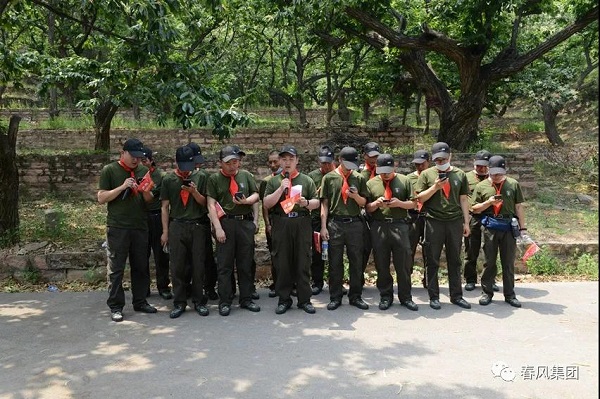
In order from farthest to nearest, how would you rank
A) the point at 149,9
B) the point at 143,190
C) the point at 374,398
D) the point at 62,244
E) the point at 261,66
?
the point at 261,66, the point at 62,244, the point at 149,9, the point at 143,190, the point at 374,398

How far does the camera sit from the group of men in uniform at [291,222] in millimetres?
5336

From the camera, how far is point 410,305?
5621 millimetres

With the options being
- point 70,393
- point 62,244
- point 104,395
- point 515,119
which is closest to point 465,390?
point 104,395

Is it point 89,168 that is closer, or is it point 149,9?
point 149,9

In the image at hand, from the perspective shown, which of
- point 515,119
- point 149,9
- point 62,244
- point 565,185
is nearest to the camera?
point 149,9

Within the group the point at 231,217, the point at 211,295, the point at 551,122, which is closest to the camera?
the point at 231,217

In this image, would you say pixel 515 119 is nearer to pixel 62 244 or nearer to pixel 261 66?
pixel 261 66

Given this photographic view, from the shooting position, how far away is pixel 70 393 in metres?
3.69

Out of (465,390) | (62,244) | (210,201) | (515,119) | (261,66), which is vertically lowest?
(465,390)

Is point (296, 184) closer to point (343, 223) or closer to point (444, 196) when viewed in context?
point (343, 223)

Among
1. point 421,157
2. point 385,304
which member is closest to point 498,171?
point 421,157

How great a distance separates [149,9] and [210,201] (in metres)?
2.35

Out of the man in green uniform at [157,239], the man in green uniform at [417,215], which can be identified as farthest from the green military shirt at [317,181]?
the man in green uniform at [157,239]

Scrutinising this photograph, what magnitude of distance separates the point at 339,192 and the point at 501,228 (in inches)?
77.4
